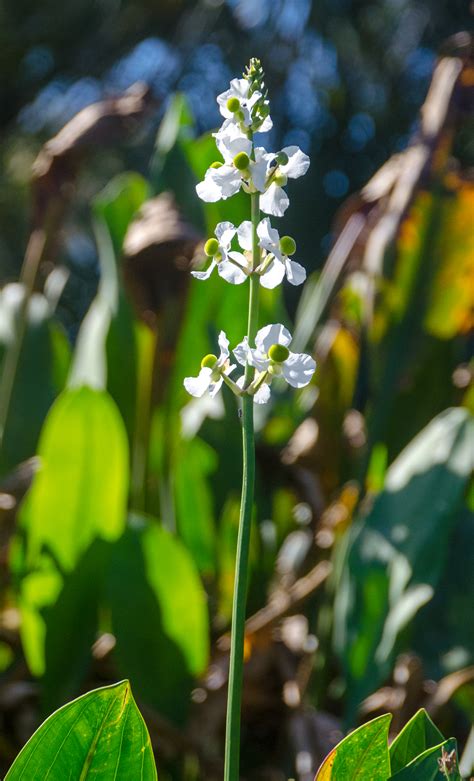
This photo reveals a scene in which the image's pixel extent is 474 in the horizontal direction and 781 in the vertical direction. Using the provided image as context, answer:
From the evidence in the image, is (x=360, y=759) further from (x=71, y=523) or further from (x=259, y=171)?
(x=71, y=523)

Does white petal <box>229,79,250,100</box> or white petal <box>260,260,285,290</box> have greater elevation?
white petal <box>229,79,250,100</box>

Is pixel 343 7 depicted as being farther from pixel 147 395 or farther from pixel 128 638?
pixel 128 638

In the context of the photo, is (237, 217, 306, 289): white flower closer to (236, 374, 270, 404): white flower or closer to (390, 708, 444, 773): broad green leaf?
(236, 374, 270, 404): white flower

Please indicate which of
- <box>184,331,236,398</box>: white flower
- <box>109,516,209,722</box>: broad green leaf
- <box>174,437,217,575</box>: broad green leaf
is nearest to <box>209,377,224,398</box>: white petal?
<box>184,331,236,398</box>: white flower

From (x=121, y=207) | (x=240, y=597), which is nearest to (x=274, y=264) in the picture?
(x=240, y=597)

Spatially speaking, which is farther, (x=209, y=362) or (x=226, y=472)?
(x=226, y=472)

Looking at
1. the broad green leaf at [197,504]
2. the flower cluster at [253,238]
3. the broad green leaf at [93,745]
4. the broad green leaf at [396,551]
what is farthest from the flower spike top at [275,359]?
the broad green leaf at [197,504]

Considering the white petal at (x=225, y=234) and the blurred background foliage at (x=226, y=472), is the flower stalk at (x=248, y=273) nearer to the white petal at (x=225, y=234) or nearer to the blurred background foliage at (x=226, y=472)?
the white petal at (x=225, y=234)
